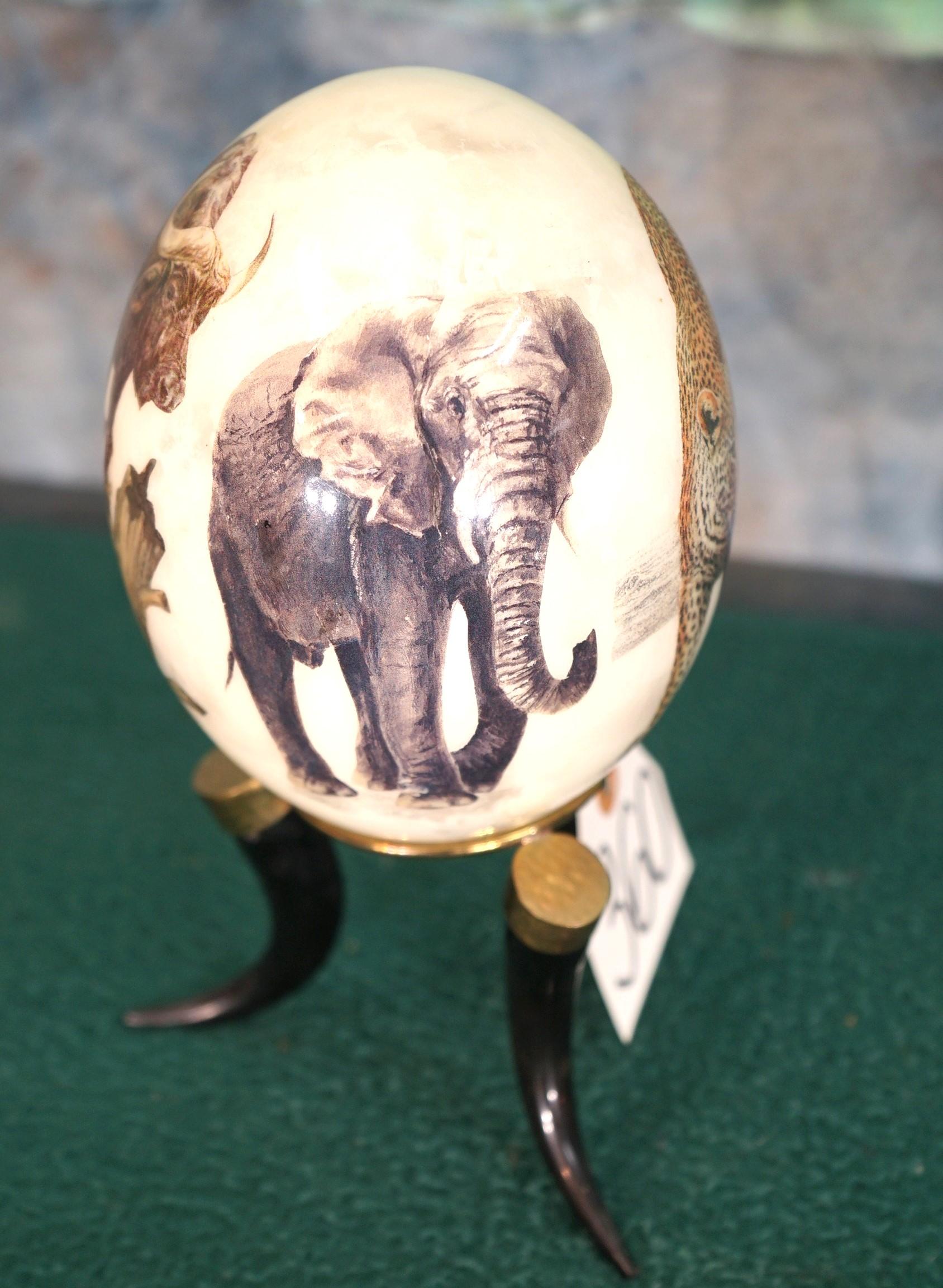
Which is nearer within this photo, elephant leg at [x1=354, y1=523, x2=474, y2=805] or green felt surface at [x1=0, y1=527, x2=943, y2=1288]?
elephant leg at [x1=354, y1=523, x2=474, y2=805]

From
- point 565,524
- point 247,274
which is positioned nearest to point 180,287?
point 247,274

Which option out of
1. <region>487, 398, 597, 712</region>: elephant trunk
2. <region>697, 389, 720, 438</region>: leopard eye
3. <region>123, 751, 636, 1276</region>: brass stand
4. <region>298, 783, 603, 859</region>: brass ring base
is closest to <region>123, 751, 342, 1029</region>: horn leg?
<region>123, 751, 636, 1276</region>: brass stand

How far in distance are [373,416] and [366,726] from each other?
0.64 ft

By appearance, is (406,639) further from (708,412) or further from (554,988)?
(554,988)

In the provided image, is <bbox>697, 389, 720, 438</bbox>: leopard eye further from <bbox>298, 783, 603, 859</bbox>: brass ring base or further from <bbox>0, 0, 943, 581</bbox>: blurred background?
<bbox>0, 0, 943, 581</bbox>: blurred background

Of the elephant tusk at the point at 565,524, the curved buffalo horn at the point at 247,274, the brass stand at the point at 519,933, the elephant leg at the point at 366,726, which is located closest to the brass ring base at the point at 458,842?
the brass stand at the point at 519,933

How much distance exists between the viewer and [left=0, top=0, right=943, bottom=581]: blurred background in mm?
1682

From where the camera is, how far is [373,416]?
678 millimetres

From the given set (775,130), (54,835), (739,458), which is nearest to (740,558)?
(739,458)

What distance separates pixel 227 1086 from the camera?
3.60 ft

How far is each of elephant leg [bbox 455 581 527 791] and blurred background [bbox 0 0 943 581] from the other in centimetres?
125

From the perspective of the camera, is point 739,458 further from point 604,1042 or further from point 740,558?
point 604,1042

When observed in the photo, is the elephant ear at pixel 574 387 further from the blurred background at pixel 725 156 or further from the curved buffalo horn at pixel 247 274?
the blurred background at pixel 725 156

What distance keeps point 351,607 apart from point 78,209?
5.16 ft
